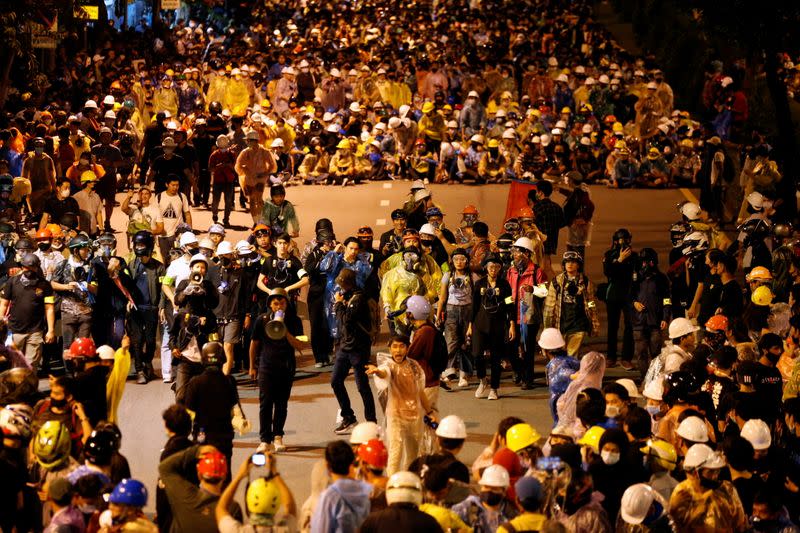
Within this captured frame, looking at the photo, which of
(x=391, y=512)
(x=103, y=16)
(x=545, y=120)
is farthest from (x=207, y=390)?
(x=103, y=16)

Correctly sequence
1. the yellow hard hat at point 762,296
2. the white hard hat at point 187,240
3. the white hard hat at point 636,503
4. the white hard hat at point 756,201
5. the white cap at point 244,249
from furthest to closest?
the white hard hat at point 756,201, the white hard hat at point 187,240, the white cap at point 244,249, the yellow hard hat at point 762,296, the white hard hat at point 636,503

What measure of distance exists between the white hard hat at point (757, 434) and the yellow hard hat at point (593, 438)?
1.08 m

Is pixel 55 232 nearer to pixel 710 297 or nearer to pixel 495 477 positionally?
pixel 710 297

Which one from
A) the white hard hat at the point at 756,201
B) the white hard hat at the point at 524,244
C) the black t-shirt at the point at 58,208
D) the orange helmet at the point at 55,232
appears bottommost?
the white hard hat at the point at 524,244

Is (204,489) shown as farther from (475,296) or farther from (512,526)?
(475,296)

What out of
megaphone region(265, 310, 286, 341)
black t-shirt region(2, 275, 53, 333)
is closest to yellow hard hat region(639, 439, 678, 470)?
megaphone region(265, 310, 286, 341)

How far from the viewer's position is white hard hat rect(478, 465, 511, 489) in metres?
9.47

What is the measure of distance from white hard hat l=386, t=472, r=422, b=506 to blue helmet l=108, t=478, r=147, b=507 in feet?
5.08

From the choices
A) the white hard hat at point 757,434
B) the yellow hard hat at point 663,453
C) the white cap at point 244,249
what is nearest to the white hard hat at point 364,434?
the yellow hard hat at point 663,453

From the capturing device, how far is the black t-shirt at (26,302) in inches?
622

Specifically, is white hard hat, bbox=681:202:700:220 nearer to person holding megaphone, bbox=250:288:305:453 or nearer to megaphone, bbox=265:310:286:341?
person holding megaphone, bbox=250:288:305:453

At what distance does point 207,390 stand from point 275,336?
60.9 inches

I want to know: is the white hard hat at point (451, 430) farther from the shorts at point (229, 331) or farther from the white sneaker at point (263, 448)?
the shorts at point (229, 331)

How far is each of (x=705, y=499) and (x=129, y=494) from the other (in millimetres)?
3817
